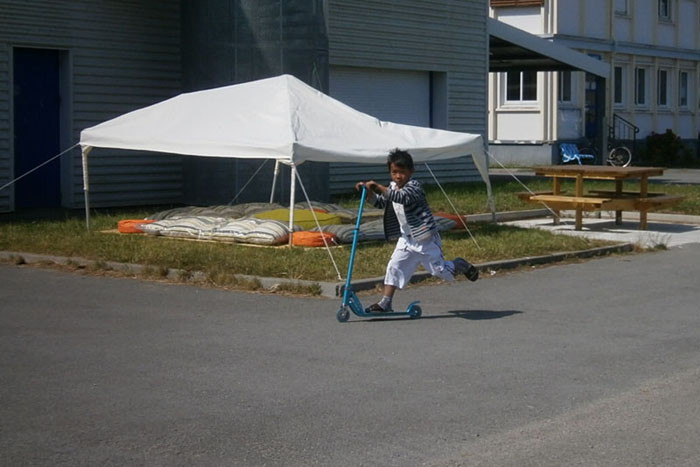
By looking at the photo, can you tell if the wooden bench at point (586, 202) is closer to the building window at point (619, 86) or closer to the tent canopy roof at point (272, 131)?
the tent canopy roof at point (272, 131)

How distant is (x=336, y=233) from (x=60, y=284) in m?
3.69

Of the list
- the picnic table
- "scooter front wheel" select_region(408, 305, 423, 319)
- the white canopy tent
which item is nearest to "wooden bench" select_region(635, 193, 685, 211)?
the picnic table

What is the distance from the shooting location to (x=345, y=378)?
7.82 meters

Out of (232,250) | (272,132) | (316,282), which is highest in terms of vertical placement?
(272,132)

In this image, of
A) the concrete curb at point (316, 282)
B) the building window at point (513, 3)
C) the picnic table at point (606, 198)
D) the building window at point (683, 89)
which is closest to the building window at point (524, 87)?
the building window at point (513, 3)

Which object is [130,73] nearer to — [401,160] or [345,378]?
[401,160]

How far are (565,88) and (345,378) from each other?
34274 mm

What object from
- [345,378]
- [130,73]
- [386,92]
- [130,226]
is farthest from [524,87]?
[345,378]

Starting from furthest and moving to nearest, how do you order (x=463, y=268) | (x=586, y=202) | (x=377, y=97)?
(x=377, y=97) → (x=586, y=202) → (x=463, y=268)

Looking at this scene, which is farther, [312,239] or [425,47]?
[425,47]

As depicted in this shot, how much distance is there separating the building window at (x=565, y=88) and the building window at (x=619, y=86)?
11.4ft

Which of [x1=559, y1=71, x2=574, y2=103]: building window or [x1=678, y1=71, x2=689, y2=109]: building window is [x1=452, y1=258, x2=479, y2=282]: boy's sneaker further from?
[x1=678, y1=71, x2=689, y2=109]: building window

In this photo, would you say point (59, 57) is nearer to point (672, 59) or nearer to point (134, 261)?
point (134, 261)

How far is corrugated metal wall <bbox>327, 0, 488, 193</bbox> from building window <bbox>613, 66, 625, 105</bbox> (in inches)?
683
